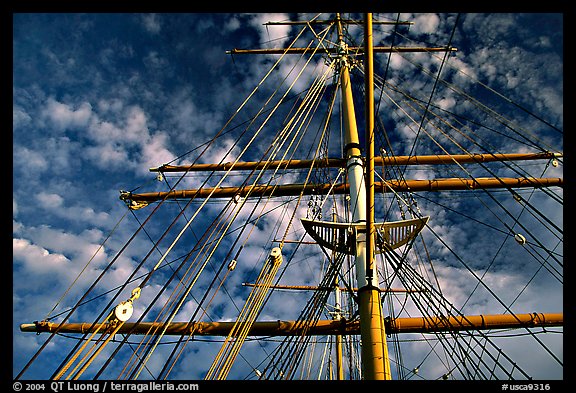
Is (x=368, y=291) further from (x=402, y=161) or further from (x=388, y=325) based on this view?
(x=402, y=161)

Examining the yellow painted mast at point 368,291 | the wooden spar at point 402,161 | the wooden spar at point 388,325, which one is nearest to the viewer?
the yellow painted mast at point 368,291

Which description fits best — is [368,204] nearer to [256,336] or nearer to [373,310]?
[373,310]

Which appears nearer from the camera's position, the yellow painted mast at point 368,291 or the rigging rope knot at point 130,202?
the yellow painted mast at point 368,291

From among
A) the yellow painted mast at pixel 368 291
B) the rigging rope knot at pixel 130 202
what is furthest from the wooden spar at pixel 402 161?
the yellow painted mast at pixel 368 291

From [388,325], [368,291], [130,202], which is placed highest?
[130,202]

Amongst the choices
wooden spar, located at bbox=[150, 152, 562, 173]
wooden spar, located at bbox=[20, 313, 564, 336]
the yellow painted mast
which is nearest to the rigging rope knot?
wooden spar, located at bbox=[150, 152, 562, 173]

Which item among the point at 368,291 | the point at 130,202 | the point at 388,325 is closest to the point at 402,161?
the point at 388,325

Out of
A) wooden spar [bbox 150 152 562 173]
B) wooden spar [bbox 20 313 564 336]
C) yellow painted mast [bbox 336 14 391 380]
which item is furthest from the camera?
wooden spar [bbox 150 152 562 173]

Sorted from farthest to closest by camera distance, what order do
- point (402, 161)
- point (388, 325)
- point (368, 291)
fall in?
point (402, 161), point (388, 325), point (368, 291)

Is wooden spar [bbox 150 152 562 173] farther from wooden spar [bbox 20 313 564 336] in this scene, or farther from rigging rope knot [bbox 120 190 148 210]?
wooden spar [bbox 20 313 564 336]

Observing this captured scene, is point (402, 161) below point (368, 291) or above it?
above

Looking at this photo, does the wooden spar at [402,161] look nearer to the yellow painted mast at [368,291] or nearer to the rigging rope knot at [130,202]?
the rigging rope knot at [130,202]
